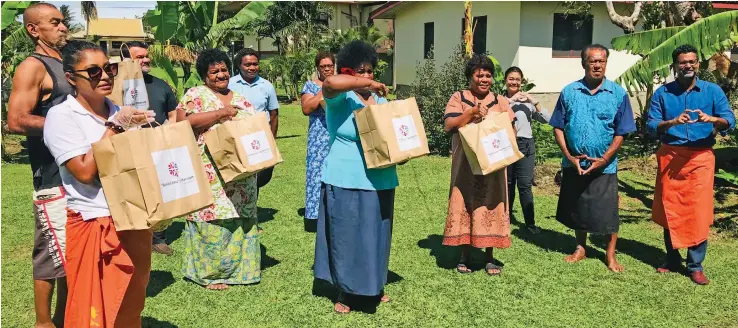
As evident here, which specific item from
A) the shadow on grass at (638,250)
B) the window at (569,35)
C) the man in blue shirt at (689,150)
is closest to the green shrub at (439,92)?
the window at (569,35)

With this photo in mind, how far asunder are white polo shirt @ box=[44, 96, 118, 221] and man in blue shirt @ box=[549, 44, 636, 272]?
12.7ft

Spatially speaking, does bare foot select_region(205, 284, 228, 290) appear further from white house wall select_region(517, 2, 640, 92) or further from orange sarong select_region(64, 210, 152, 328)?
white house wall select_region(517, 2, 640, 92)

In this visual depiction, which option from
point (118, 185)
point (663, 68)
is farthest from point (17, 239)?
point (663, 68)

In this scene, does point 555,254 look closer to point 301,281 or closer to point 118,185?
point 301,281

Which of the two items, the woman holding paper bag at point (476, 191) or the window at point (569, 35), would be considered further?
the window at point (569, 35)

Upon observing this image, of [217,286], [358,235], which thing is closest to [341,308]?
[358,235]

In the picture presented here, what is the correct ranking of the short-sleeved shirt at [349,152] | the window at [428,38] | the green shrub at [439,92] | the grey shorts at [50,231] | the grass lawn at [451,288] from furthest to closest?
the window at [428,38]
the green shrub at [439,92]
the grass lawn at [451,288]
the short-sleeved shirt at [349,152]
the grey shorts at [50,231]

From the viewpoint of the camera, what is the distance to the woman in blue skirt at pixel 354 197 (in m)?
4.00

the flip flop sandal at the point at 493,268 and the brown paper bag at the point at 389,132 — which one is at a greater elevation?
the brown paper bag at the point at 389,132

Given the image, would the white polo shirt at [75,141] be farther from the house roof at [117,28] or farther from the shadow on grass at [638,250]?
the house roof at [117,28]

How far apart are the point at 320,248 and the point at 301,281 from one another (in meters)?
0.65

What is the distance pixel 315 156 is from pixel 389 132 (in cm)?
248

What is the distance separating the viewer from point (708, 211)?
4.86 m

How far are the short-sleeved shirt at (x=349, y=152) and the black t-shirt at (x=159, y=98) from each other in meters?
1.99
